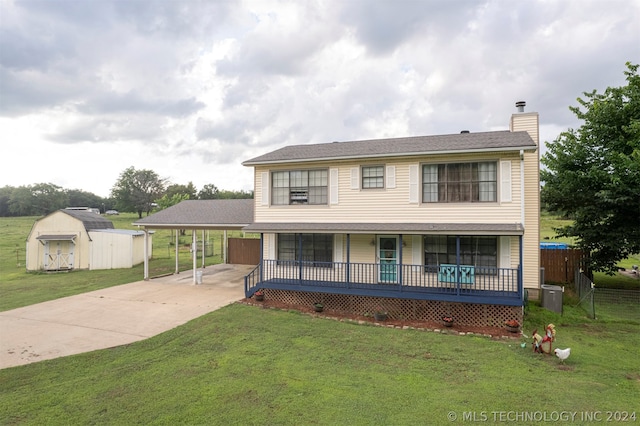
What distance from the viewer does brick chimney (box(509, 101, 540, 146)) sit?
41.7 ft

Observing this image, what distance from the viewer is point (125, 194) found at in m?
67.6

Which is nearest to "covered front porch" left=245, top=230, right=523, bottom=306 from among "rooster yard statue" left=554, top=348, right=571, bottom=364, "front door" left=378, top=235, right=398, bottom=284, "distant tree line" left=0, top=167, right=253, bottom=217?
"front door" left=378, top=235, right=398, bottom=284

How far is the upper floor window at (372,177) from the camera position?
1237cm

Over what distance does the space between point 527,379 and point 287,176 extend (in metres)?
10.2

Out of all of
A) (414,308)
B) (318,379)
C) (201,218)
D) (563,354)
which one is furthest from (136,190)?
(563,354)

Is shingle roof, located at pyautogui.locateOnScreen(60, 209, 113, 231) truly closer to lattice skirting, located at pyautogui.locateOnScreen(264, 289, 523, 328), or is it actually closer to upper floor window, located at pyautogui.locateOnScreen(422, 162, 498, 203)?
lattice skirting, located at pyautogui.locateOnScreen(264, 289, 523, 328)

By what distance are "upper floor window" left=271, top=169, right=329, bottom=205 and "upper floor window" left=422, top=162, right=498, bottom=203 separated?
3.90 metres

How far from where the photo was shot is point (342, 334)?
30.4 feet

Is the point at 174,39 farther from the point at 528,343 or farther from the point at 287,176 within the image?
the point at 528,343

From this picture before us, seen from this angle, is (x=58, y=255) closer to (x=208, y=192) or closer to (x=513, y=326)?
(x=513, y=326)

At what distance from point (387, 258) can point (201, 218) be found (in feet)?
30.8

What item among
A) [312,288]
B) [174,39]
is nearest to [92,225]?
[174,39]

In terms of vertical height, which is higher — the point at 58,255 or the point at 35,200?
the point at 35,200

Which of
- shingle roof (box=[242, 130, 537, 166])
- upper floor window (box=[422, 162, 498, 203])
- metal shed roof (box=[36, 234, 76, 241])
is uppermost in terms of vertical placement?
shingle roof (box=[242, 130, 537, 166])
